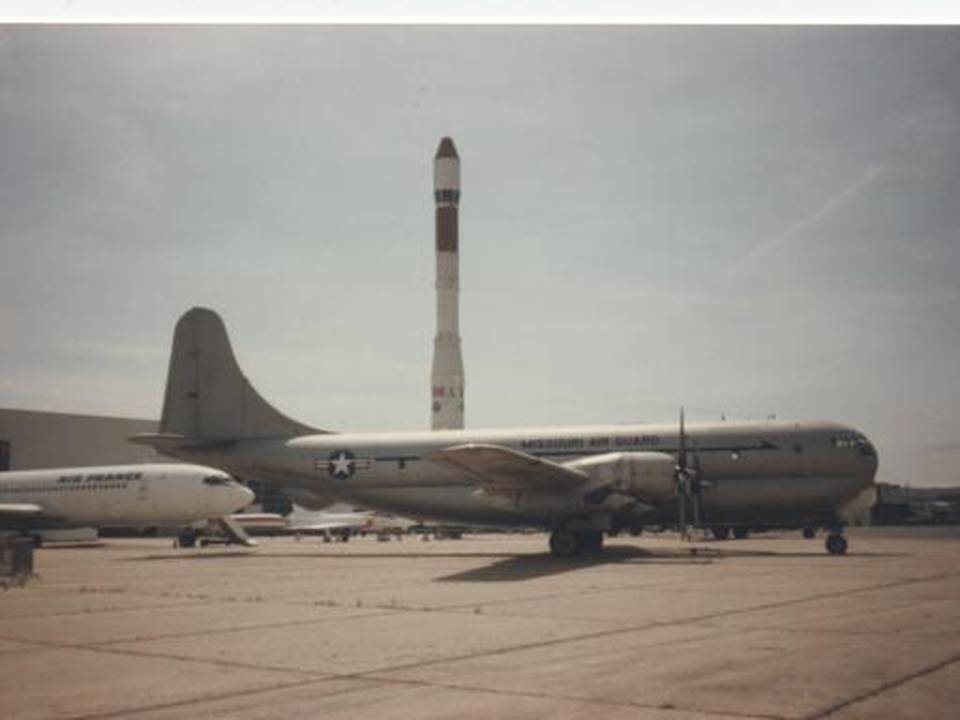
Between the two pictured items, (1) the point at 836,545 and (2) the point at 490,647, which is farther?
(1) the point at 836,545

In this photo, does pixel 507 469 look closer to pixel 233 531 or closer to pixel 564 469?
pixel 564 469

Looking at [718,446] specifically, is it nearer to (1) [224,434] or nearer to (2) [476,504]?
(2) [476,504]

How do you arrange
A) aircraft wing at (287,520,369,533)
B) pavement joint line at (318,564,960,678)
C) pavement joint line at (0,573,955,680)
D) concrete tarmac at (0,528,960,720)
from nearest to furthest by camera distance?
concrete tarmac at (0,528,960,720) < pavement joint line at (0,573,955,680) < pavement joint line at (318,564,960,678) < aircraft wing at (287,520,369,533)

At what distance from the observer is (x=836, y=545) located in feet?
96.1

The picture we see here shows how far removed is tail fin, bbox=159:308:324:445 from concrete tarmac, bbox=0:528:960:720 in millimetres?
17317

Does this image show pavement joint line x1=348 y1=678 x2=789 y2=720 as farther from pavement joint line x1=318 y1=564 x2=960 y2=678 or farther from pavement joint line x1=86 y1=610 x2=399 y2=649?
pavement joint line x1=86 y1=610 x2=399 y2=649

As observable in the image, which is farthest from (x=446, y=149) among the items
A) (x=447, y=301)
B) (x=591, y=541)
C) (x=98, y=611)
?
(x=98, y=611)

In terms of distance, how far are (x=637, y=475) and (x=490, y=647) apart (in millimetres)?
19131

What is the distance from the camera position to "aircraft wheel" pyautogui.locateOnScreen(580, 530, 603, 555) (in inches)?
1190

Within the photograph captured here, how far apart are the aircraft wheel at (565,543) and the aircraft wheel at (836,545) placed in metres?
8.09

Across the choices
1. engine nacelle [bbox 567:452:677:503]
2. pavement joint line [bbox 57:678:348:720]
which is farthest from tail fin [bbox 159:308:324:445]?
pavement joint line [bbox 57:678:348:720]

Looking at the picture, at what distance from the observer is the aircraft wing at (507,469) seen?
88.6 ft

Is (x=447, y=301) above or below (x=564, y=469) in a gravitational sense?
above

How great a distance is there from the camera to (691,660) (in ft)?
31.6
